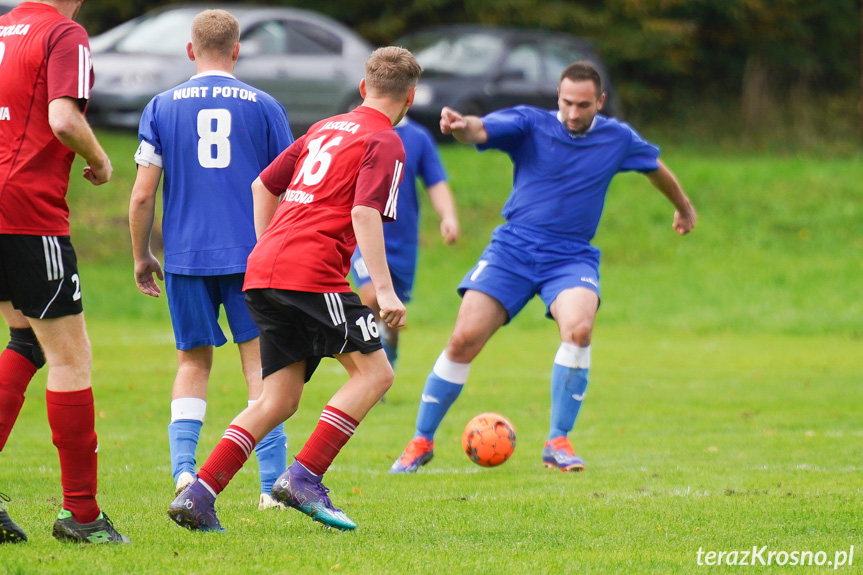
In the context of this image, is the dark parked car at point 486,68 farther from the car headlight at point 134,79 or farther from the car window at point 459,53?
the car headlight at point 134,79

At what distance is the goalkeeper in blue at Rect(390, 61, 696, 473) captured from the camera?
22.2 ft

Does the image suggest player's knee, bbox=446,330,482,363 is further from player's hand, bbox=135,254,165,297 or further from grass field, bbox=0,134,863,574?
player's hand, bbox=135,254,165,297

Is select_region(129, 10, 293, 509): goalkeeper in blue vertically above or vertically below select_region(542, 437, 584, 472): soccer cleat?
above

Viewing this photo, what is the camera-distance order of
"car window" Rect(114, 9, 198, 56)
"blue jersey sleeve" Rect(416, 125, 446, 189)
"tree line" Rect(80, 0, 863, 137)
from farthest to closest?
"tree line" Rect(80, 0, 863, 137)
"car window" Rect(114, 9, 198, 56)
"blue jersey sleeve" Rect(416, 125, 446, 189)

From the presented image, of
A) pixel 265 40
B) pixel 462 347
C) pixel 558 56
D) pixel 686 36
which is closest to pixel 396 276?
pixel 462 347

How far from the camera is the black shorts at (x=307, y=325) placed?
15.1ft

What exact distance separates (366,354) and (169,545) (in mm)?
1055

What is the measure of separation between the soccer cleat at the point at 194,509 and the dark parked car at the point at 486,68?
13806mm

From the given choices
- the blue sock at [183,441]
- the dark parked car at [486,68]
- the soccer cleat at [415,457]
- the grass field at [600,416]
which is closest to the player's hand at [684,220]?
the grass field at [600,416]

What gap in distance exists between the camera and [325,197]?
471 cm

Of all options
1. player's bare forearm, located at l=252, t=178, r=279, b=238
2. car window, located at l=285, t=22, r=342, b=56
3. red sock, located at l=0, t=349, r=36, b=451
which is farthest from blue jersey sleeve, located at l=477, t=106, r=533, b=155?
car window, located at l=285, t=22, r=342, b=56

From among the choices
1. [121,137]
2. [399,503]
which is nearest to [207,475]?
[399,503]

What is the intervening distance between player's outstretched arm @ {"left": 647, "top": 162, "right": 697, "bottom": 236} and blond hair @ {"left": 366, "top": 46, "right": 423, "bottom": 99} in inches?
108
